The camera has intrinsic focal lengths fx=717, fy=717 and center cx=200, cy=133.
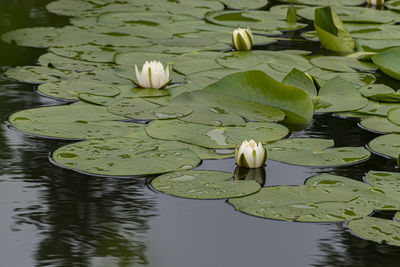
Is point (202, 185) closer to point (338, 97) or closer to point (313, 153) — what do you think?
point (313, 153)

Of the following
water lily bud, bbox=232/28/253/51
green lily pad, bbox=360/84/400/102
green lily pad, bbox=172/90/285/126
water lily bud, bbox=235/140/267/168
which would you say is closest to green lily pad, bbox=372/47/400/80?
green lily pad, bbox=360/84/400/102

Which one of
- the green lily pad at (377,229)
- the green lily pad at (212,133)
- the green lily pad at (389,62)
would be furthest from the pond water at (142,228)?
the green lily pad at (389,62)

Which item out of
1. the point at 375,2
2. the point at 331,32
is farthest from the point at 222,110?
the point at 375,2

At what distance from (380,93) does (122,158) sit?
1227mm

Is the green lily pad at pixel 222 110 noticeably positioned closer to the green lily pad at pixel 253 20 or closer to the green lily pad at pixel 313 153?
the green lily pad at pixel 313 153

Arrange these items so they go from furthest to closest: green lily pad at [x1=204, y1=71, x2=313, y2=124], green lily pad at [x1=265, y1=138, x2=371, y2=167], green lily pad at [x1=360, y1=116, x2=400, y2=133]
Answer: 1. green lily pad at [x1=204, y1=71, x2=313, y2=124]
2. green lily pad at [x1=360, y1=116, x2=400, y2=133]
3. green lily pad at [x1=265, y1=138, x2=371, y2=167]

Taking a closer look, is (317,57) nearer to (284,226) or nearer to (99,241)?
(284,226)

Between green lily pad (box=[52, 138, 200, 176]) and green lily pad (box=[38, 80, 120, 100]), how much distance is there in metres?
0.51

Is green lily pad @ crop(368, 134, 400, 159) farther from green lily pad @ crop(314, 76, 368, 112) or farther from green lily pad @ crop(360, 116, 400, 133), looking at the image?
green lily pad @ crop(314, 76, 368, 112)

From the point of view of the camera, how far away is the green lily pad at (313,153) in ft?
7.52

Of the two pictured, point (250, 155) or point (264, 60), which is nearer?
point (250, 155)

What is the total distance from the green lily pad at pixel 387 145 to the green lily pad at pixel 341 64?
852 mm

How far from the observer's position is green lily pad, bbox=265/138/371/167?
7.52 feet

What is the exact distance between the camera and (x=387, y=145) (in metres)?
2.44
